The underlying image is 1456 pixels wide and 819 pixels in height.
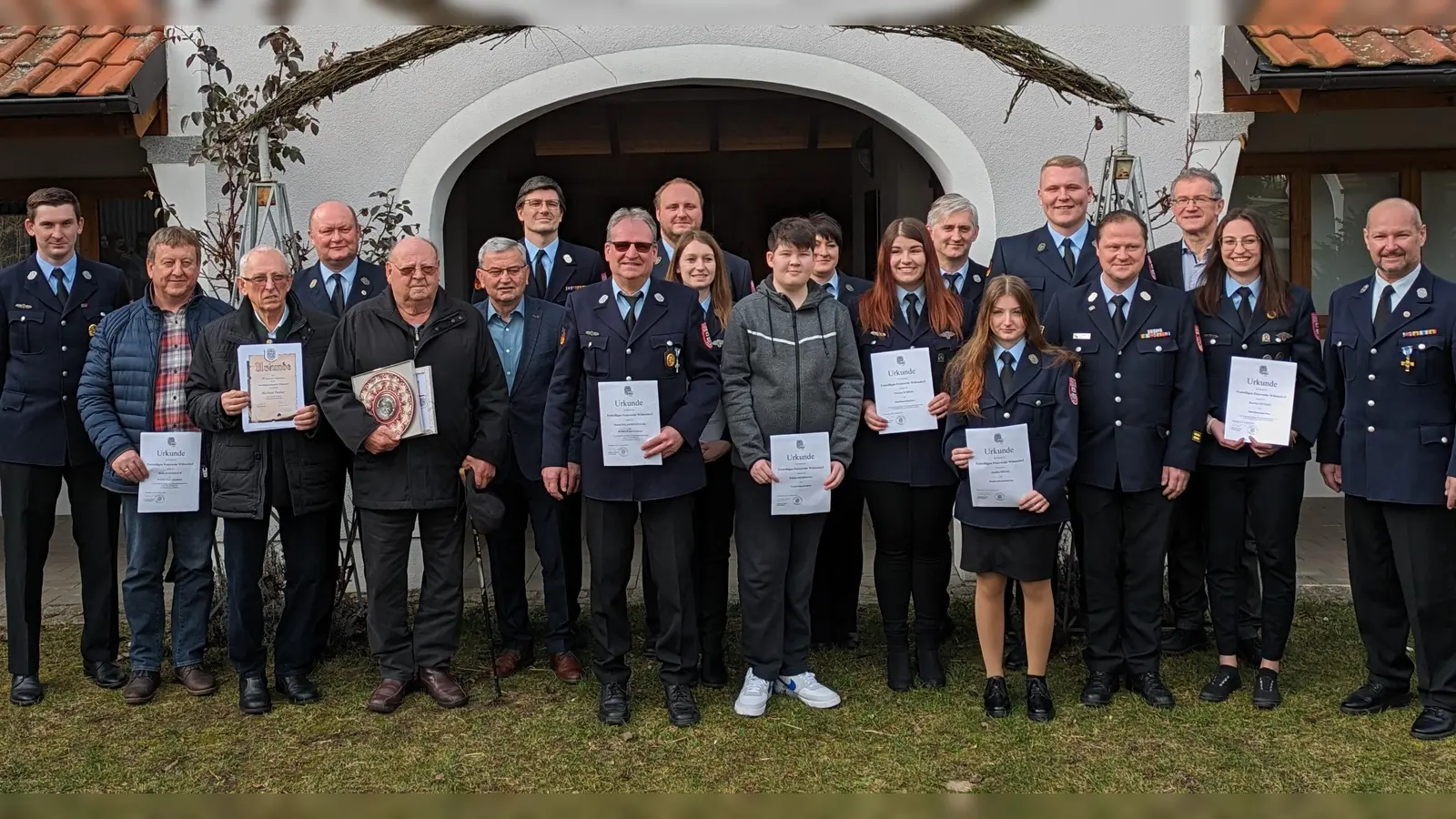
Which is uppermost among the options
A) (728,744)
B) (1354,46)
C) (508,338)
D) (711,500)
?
(1354,46)

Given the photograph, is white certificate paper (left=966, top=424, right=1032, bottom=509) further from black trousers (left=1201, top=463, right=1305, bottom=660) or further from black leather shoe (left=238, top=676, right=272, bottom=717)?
black leather shoe (left=238, top=676, right=272, bottom=717)

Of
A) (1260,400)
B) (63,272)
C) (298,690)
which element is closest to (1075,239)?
(1260,400)

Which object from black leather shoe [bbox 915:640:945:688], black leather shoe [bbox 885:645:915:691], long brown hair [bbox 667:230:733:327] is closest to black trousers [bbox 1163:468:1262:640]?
black leather shoe [bbox 915:640:945:688]

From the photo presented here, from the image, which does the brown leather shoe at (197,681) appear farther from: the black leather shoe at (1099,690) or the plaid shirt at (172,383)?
the black leather shoe at (1099,690)

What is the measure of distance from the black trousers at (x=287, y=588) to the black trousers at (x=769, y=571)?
179 cm

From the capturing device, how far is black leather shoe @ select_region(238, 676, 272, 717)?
541 cm

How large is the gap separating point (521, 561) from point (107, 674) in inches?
75.1

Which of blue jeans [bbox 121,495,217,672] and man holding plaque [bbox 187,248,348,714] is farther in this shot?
blue jeans [bbox 121,495,217,672]

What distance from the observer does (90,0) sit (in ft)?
18.4

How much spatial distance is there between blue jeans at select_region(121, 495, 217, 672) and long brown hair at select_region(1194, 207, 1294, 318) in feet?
14.3

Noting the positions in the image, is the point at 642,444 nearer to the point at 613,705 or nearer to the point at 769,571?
the point at 769,571

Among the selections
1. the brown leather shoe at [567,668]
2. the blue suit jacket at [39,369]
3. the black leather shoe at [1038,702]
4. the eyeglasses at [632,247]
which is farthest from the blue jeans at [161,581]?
the black leather shoe at [1038,702]

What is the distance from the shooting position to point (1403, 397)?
496 centimetres

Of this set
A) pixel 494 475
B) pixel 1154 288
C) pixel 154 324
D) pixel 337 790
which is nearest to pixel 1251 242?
pixel 1154 288
